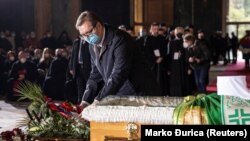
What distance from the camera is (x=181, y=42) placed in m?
9.85

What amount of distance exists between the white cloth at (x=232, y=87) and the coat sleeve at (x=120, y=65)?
3.93 feet

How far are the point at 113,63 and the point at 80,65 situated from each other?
Result: 15.5 feet

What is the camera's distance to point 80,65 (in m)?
8.56

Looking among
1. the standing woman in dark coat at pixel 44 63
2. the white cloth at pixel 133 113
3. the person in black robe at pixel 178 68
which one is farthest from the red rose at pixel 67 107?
the standing woman in dark coat at pixel 44 63

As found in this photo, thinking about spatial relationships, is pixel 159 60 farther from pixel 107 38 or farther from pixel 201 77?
pixel 107 38

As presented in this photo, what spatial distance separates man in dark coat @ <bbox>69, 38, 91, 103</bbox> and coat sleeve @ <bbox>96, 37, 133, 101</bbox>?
14.0ft

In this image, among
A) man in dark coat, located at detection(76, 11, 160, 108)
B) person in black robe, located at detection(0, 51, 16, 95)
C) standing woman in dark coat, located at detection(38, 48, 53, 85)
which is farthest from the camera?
person in black robe, located at detection(0, 51, 16, 95)

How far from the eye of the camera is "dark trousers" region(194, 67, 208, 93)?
10.5m

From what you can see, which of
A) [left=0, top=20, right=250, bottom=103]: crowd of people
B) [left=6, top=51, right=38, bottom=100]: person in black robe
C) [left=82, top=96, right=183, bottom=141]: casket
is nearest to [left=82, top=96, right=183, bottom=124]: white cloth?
[left=82, top=96, right=183, bottom=141]: casket

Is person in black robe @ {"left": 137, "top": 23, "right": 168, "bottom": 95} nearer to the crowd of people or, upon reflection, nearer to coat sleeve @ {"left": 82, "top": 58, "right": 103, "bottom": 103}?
the crowd of people

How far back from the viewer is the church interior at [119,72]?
2.43 m

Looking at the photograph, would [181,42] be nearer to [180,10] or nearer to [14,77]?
[14,77]

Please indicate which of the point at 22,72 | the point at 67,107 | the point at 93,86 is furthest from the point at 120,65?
the point at 22,72

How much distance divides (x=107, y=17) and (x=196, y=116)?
1719 centimetres
